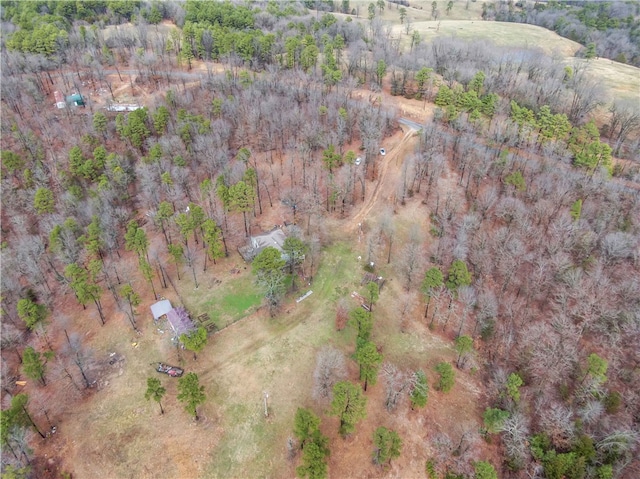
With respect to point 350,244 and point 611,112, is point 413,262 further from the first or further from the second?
point 611,112

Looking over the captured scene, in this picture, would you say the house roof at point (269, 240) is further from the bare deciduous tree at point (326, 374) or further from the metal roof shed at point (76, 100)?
the metal roof shed at point (76, 100)

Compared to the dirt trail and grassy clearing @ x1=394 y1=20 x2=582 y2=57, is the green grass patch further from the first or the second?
grassy clearing @ x1=394 y1=20 x2=582 y2=57

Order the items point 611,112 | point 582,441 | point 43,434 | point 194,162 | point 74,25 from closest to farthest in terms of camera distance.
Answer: point 582,441
point 43,434
point 194,162
point 611,112
point 74,25

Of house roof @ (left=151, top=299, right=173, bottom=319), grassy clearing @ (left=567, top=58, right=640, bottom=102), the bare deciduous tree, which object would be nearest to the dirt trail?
the bare deciduous tree

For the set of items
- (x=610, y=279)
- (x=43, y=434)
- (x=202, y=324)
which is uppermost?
(x=610, y=279)

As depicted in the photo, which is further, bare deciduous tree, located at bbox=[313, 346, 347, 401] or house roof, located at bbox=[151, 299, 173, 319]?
house roof, located at bbox=[151, 299, 173, 319]

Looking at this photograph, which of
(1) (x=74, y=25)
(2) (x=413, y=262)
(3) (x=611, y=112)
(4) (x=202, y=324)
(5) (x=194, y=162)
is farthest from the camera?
(1) (x=74, y=25)

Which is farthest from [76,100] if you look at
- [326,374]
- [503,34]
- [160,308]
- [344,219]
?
[503,34]

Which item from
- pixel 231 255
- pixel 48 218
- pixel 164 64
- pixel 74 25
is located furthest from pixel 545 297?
pixel 74 25
